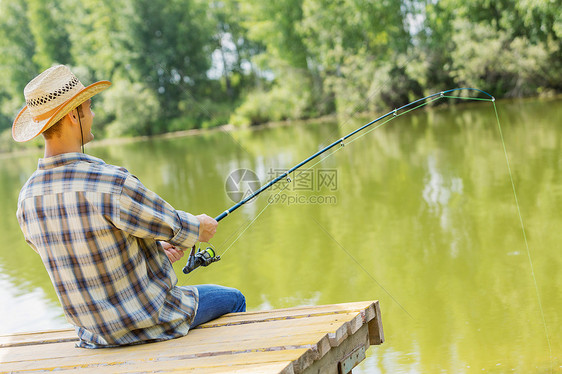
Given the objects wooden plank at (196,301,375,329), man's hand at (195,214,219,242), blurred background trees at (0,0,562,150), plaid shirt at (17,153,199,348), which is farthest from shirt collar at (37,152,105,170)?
blurred background trees at (0,0,562,150)

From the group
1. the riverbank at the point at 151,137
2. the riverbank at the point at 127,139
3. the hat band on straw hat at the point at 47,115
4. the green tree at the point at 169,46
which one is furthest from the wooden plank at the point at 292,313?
the green tree at the point at 169,46

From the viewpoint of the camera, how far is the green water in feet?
9.64

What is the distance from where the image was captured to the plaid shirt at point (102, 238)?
1742 millimetres

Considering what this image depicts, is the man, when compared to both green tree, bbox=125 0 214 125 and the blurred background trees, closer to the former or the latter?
the blurred background trees

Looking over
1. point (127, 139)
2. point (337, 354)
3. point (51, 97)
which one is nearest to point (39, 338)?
point (51, 97)

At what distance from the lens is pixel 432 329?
10.1 feet

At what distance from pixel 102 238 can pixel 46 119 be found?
1.28ft

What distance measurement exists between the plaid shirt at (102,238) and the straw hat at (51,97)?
0.38 ft

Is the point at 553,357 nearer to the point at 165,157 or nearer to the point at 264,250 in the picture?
the point at 264,250

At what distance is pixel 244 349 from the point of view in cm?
185

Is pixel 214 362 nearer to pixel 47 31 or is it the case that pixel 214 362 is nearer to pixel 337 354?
pixel 337 354

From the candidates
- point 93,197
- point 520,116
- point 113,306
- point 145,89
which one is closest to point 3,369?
point 113,306

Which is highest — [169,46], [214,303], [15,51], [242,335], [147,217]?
[15,51]

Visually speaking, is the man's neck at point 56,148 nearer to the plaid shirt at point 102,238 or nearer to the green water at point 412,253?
the plaid shirt at point 102,238
